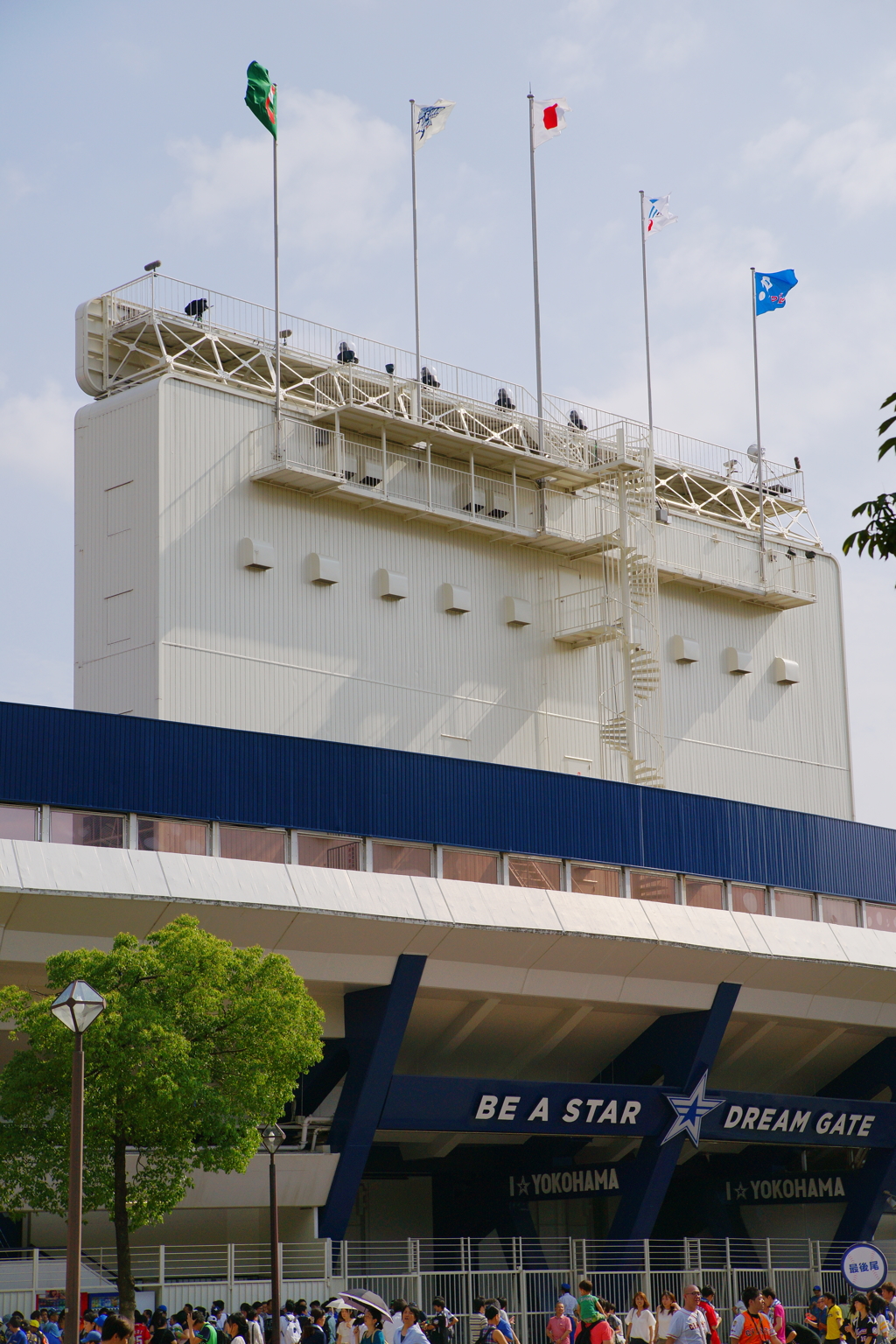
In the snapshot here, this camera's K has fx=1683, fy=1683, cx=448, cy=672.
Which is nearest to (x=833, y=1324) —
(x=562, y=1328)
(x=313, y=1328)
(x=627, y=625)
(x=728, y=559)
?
(x=562, y=1328)

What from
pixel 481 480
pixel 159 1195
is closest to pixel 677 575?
pixel 481 480

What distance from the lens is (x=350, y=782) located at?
35125 mm

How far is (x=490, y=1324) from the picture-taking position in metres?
23.7

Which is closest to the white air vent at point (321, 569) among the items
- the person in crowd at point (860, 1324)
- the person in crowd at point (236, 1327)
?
the person in crowd at point (236, 1327)

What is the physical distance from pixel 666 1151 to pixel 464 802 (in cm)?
1014

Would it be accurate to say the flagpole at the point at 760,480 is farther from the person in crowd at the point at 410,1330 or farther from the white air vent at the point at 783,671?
the person in crowd at the point at 410,1330

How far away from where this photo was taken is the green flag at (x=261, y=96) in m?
43.4

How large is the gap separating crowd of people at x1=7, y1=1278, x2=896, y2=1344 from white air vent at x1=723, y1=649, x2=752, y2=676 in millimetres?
23206

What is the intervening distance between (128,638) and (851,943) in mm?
19295

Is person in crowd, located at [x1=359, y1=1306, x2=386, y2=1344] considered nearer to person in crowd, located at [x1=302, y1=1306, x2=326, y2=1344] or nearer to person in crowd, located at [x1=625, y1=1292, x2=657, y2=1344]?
person in crowd, located at [x1=302, y1=1306, x2=326, y2=1344]

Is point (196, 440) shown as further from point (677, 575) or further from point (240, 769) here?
point (677, 575)

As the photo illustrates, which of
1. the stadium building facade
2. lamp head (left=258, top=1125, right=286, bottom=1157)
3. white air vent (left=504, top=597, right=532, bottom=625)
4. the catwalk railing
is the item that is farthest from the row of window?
white air vent (left=504, top=597, right=532, bottom=625)

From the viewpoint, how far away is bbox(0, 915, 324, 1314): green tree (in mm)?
24656

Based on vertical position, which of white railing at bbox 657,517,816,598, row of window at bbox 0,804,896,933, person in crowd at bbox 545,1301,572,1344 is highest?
white railing at bbox 657,517,816,598
